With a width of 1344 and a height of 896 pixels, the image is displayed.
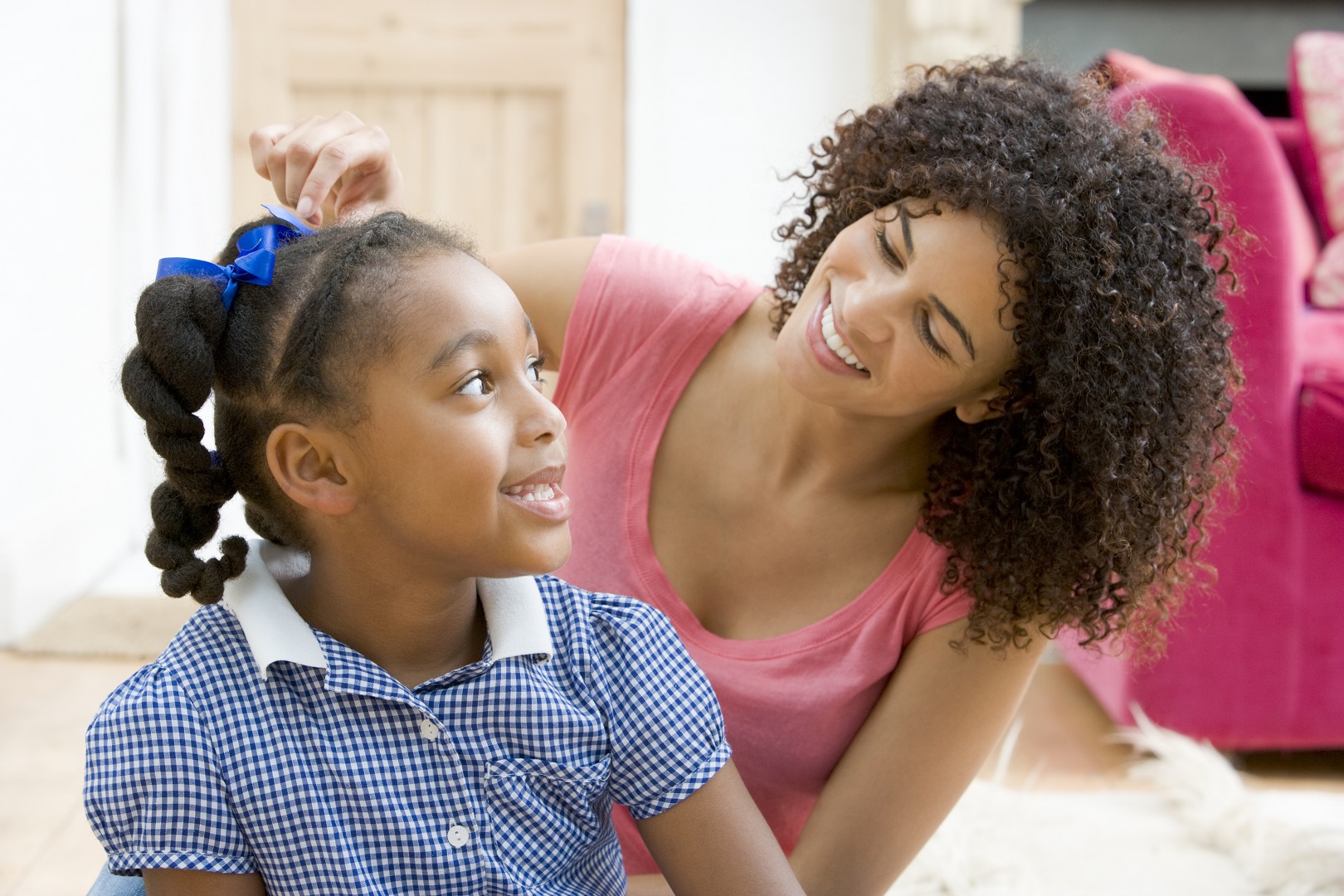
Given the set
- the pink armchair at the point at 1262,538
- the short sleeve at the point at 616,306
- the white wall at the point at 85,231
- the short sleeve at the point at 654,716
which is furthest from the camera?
the white wall at the point at 85,231

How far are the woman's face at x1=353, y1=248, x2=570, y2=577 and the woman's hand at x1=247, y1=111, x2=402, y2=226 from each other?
212mm

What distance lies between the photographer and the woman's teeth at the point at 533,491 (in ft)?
2.69

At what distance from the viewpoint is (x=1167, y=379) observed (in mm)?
1048

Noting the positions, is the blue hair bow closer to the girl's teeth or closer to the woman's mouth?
the girl's teeth

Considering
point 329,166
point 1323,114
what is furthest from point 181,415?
point 1323,114

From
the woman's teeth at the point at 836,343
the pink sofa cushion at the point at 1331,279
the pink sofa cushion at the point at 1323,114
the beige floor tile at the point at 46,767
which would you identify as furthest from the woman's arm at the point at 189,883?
the pink sofa cushion at the point at 1323,114

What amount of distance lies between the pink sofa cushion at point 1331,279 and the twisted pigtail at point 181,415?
6.44 ft

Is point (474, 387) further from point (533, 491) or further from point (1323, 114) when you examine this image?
point (1323, 114)

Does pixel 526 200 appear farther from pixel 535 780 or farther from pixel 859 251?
pixel 535 780

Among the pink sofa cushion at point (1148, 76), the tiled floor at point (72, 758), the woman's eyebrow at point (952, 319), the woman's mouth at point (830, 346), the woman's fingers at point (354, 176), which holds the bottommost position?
the tiled floor at point (72, 758)

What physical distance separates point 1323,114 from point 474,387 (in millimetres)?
2022

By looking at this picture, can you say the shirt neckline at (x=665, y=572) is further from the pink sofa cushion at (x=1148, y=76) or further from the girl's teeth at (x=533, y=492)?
the pink sofa cushion at (x=1148, y=76)

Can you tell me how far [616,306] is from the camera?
3.96 ft

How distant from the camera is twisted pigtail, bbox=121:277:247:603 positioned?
78cm
